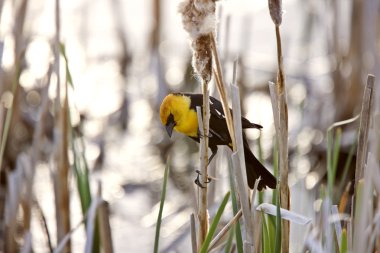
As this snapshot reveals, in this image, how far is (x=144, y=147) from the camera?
4.04 meters

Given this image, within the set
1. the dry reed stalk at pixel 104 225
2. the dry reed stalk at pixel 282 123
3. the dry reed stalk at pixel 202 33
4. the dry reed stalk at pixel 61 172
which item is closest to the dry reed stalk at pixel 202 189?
the dry reed stalk at pixel 202 33

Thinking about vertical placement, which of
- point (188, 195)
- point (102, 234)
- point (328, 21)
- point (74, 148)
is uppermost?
point (328, 21)

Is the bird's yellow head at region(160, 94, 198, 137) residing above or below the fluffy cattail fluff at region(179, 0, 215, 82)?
below

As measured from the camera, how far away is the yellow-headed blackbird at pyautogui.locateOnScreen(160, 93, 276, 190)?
5.06ft

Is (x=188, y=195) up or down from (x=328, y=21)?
down

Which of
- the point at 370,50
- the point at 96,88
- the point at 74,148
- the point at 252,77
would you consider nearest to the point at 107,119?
the point at 96,88

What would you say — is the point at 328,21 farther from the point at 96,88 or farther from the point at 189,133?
the point at 189,133

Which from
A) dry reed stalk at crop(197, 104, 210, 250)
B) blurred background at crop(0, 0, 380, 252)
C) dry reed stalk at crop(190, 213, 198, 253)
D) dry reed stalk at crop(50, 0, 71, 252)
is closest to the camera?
→ dry reed stalk at crop(197, 104, 210, 250)

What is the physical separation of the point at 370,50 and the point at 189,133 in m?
2.02

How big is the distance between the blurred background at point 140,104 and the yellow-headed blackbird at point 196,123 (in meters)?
0.43

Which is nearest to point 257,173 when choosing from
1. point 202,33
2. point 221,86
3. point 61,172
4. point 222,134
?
point 222,134

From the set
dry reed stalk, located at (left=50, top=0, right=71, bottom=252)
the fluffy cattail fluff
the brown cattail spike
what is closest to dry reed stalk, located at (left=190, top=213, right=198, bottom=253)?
the fluffy cattail fluff

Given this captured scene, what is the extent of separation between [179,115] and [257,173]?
19cm

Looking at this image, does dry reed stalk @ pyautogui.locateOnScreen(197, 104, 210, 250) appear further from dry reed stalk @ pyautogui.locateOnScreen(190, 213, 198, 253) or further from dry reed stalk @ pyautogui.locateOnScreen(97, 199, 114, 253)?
dry reed stalk @ pyautogui.locateOnScreen(97, 199, 114, 253)
